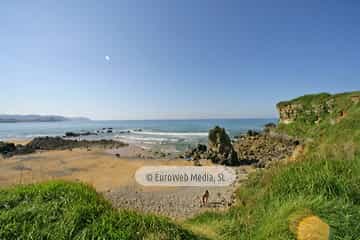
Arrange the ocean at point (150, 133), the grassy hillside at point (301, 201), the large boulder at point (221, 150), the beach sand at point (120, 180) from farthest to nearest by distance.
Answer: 1. the ocean at point (150, 133)
2. the large boulder at point (221, 150)
3. the beach sand at point (120, 180)
4. the grassy hillside at point (301, 201)

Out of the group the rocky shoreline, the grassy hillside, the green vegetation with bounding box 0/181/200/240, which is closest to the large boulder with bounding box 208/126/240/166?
the rocky shoreline

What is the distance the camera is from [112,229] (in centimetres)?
284

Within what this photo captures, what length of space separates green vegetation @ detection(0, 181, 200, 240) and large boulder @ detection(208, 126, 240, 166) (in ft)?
58.9

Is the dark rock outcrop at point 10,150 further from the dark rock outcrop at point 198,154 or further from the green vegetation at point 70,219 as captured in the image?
the green vegetation at point 70,219

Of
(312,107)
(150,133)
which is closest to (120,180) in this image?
(312,107)

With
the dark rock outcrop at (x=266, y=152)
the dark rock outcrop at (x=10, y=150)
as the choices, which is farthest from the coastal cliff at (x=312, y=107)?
the dark rock outcrop at (x=10, y=150)

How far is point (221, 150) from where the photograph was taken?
74.4 ft

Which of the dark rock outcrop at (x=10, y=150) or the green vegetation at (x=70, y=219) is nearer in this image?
the green vegetation at (x=70, y=219)

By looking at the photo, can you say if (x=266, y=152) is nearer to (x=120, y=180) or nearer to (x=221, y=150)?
(x=221, y=150)

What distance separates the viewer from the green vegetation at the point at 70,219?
2775mm

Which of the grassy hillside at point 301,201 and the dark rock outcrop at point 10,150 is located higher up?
the grassy hillside at point 301,201

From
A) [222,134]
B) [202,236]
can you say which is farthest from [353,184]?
[222,134]

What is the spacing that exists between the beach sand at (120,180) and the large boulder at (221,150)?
1282mm

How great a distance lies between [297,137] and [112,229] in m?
30.4
